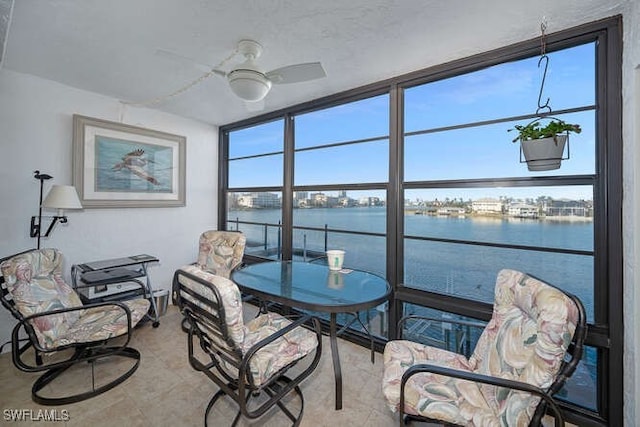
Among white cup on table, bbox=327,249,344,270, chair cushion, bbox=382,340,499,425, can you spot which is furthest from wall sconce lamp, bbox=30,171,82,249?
chair cushion, bbox=382,340,499,425

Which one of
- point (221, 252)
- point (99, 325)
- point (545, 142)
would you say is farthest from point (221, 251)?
point (545, 142)

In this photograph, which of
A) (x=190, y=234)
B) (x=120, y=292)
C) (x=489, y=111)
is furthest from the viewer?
(x=190, y=234)

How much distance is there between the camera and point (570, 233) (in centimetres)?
185

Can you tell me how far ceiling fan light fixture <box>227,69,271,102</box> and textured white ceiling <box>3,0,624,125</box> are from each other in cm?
35

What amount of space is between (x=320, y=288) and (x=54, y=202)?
249 centimetres

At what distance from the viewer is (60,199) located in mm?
2412

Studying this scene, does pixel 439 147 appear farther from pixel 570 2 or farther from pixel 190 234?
pixel 190 234

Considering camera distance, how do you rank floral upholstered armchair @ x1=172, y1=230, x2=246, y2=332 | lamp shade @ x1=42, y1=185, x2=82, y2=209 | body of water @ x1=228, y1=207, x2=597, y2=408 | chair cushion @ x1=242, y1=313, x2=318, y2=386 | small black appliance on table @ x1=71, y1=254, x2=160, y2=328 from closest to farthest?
chair cushion @ x1=242, y1=313, x2=318, y2=386 → body of water @ x1=228, y1=207, x2=597, y2=408 → lamp shade @ x1=42, y1=185, x2=82, y2=209 → small black appliance on table @ x1=71, y1=254, x2=160, y2=328 → floral upholstered armchair @ x1=172, y1=230, x2=246, y2=332

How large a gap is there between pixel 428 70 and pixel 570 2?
3.03 feet

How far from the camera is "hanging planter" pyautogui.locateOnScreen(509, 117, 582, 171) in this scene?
1587mm

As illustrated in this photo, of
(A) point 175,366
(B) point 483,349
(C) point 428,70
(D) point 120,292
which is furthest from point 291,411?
(C) point 428,70

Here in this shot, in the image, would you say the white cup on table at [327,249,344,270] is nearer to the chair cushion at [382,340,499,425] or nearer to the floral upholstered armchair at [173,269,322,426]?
the floral upholstered armchair at [173,269,322,426]

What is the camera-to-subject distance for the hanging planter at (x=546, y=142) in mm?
1587

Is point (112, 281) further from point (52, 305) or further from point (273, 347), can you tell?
point (273, 347)
